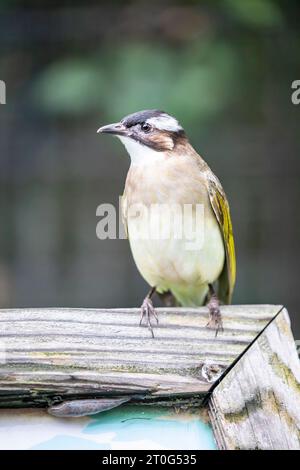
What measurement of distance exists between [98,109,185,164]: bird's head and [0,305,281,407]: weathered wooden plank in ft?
2.86

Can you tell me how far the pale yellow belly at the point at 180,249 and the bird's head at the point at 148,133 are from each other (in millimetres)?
224

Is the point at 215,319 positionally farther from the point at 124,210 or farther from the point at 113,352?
the point at 124,210

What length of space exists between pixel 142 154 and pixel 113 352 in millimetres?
1139

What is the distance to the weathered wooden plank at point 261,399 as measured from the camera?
5.56ft

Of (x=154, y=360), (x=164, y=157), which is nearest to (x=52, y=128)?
(x=164, y=157)

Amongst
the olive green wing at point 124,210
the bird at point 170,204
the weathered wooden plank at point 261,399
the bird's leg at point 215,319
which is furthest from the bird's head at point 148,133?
the weathered wooden plank at point 261,399

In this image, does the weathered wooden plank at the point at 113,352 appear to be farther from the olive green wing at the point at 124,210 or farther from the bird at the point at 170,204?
the olive green wing at the point at 124,210

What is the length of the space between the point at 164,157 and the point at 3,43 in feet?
8.23

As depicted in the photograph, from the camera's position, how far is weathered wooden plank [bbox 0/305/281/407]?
1.78 meters

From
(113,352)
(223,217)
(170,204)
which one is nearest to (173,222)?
(170,204)

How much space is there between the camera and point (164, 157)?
2.92 meters

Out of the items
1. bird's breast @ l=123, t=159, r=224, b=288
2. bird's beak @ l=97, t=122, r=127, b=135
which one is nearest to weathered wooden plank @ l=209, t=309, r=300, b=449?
bird's breast @ l=123, t=159, r=224, b=288

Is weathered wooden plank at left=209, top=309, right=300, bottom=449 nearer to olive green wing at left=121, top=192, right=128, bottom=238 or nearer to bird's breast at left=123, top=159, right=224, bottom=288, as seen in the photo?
bird's breast at left=123, top=159, right=224, bottom=288

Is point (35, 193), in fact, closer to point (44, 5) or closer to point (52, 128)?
point (52, 128)
